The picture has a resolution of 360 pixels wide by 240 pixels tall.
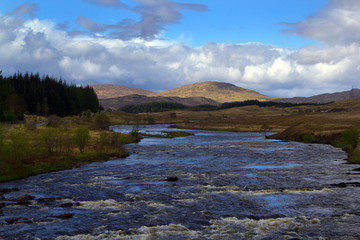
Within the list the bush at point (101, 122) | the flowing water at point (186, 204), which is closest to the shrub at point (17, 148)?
the flowing water at point (186, 204)

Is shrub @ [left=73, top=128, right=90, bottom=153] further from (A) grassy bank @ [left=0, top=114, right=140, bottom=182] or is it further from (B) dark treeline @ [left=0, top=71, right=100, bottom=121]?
(B) dark treeline @ [left=0, top=71, right=100, bottom=121]

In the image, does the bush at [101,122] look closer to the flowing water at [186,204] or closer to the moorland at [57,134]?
the moorland at [57,134]

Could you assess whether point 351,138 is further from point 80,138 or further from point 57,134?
point 57,134

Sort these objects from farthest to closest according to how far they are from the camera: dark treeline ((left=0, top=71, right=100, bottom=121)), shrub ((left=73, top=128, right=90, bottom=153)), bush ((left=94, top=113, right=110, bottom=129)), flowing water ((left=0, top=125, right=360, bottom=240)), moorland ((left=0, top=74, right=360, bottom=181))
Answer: dark treeline ((left=0, top=71, right=100, bottom=121)), bush ((left=94, top=113, right=110, bottom=129)), shrub ((left=73, top=128, right=90, bottom=153)), moorland ((left=0, top=74, right=360, bottom=181)), flowing water ((left=0, top=125, right=360, bottom=240))

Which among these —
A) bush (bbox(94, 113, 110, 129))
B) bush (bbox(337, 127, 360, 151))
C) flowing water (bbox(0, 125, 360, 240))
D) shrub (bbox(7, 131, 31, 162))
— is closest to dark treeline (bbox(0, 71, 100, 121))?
bush (bbox(94, 113, 110, 129))

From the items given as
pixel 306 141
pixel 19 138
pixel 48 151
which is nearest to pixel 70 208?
pixel 19 138

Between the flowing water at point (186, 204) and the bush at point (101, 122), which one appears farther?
the bush at point (101, 122)

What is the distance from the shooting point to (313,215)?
89.0 ft

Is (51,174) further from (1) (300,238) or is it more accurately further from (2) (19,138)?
(1) (300,238)

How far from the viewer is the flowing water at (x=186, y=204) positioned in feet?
77.0

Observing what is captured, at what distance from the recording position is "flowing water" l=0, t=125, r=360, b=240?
23.5 meters

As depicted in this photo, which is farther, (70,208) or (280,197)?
(280,197)

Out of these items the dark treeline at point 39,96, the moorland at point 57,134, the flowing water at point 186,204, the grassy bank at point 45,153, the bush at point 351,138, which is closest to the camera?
the flowing water at point 186,204

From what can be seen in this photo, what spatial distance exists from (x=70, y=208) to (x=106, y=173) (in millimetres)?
17028
